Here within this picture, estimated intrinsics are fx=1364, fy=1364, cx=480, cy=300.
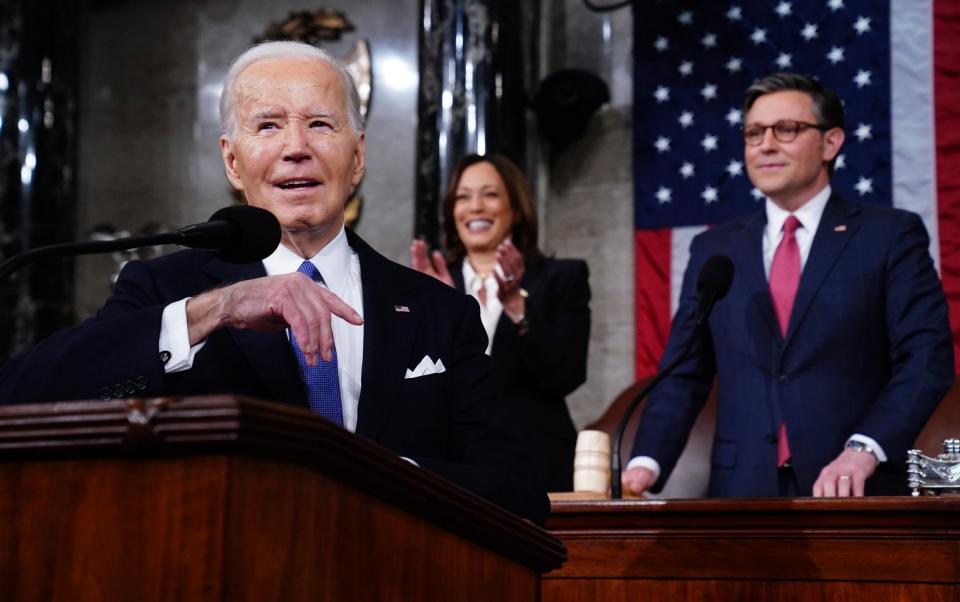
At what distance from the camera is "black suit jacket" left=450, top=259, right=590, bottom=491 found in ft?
12.5

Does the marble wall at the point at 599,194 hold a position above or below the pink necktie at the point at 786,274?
above

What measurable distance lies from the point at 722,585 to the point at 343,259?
99cm

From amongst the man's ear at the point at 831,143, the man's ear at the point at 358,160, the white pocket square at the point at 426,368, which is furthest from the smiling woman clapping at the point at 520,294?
the white pocket square at the point at 426,368

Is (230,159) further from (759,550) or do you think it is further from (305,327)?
(759,550)

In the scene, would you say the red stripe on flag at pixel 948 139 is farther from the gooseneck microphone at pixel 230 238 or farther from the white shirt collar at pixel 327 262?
the gooseneck microphone at pixel 230 238

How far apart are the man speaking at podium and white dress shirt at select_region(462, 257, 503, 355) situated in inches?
63.9

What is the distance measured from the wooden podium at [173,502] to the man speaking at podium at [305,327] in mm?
328

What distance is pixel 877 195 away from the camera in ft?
18.2

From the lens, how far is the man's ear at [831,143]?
12.0 feet

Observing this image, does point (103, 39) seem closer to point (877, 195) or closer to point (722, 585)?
point (877, 195)

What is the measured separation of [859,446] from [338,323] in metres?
1.45

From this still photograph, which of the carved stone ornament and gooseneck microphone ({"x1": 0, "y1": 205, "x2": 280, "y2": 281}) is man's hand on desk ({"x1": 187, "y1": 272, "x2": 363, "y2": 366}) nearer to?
gooseneck microphone ({"x1": 0, "y1": 205, "x2": 280, "y2": 281})

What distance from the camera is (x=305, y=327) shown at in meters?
1.62

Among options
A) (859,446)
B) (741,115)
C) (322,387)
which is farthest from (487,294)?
(741,115)
